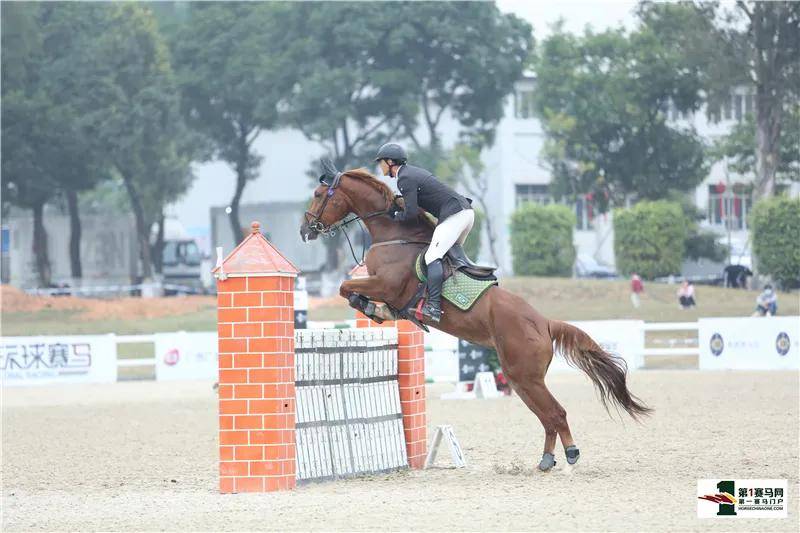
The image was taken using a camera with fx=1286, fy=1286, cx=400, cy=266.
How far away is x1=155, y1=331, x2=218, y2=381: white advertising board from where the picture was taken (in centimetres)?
2642

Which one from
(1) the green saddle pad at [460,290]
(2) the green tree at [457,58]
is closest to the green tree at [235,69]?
(2) the green tree at [457,58]

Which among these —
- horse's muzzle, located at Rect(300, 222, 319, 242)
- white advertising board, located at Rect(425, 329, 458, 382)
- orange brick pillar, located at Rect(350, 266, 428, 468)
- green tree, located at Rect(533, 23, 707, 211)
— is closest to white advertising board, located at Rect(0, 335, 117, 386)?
white advertising board, located at Rect(425, 329, 458, 382)

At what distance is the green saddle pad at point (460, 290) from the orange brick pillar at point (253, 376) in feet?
4.21

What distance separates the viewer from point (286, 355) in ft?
31.9

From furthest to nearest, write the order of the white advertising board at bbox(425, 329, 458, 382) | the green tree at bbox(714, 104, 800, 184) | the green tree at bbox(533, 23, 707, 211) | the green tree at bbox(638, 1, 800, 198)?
the green tree at bbox(533, 23, 707, 211) → the green tree at bbox(714, 104, 800, 184) → the green tree at bbox(638, 1, 800, 198) → the white advertising board at bbox(425, 329, 458, 382)

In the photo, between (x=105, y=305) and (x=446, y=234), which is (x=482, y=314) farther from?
(x=105, y=305)

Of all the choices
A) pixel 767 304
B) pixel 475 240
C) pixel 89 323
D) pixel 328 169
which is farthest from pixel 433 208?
pixel 475 240

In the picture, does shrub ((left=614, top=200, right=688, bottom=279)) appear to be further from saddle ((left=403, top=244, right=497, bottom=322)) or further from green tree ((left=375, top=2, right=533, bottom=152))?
saddle ((left=403, top=244, right=497, bottom=322))

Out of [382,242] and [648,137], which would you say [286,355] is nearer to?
[382,242]

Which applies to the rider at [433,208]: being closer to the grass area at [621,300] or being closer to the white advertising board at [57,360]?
the white advertising board at [57,360]

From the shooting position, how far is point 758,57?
39719 mm

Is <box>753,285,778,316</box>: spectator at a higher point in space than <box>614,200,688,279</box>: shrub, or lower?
lower

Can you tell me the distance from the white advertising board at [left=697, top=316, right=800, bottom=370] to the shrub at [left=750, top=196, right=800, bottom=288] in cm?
1295

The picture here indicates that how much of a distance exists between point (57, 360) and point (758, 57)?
79.5ft
